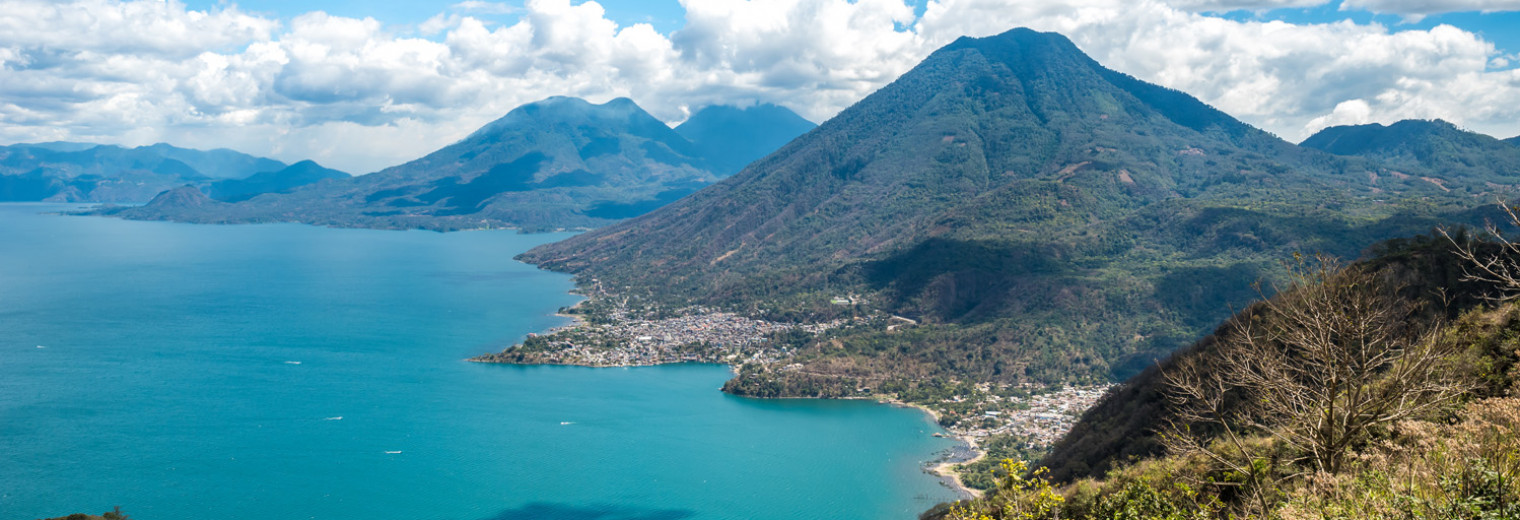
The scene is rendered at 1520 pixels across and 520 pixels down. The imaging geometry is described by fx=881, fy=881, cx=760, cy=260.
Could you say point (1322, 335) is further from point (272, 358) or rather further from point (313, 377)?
point (272, 358)

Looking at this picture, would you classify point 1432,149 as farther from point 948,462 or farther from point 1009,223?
point 948,462

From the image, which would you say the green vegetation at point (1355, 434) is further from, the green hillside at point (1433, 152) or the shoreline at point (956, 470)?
the green hillside at point (1433, 152)

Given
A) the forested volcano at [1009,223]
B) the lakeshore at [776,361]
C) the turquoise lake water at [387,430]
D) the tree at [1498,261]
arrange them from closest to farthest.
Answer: the tree at [1498,261], the turquoise lake water at [387,430], the lakeshore at [776,361], the forested volcano at [1009,223]

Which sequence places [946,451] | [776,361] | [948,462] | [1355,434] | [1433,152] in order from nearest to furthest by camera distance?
[1355,434] < [948,462] < [946,451] < [776,361] < [1433,152]

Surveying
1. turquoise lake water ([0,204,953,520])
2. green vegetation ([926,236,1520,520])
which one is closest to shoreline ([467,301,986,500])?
turquoise lake water ([0,204,953,520])

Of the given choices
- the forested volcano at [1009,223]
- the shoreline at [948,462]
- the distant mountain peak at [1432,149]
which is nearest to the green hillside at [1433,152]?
the distant mountain peak at [1432,149]

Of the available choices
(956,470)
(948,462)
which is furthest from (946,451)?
(956,470)
